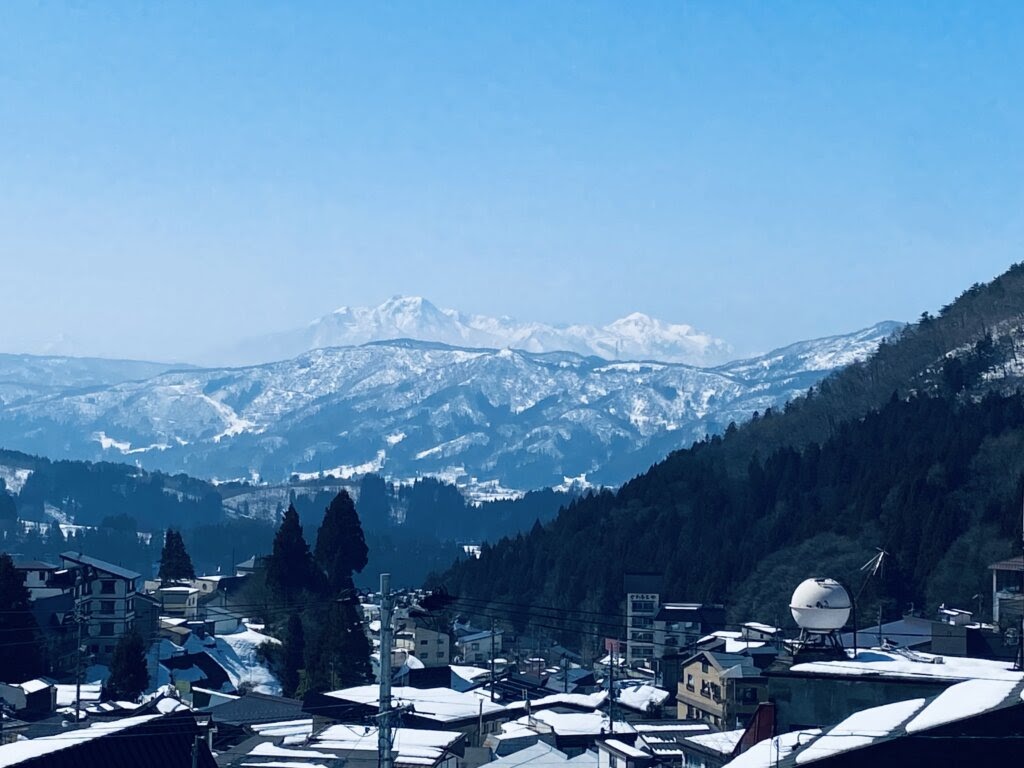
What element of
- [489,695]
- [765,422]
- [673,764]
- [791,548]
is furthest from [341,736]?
[765,422]

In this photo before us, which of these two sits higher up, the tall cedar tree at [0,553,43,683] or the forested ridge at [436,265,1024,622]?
the forested ridge at [436,265,1024,622]

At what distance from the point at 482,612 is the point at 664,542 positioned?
44.2ft

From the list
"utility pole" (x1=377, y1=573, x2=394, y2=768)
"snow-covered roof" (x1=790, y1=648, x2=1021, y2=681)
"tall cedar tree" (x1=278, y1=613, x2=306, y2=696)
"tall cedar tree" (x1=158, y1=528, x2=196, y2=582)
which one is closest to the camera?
"utility pole" (x1=377, y1=573, x2=394, y2=768)

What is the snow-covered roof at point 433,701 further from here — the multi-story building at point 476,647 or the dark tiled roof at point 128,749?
the multi-story building at point 476,647

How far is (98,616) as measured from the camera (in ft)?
267

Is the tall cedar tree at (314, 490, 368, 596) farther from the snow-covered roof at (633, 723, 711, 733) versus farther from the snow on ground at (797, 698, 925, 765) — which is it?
the snow on ground at (797, 698, 925, 765)

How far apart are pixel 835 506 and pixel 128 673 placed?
53.4 metres

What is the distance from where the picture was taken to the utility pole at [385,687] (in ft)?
76.7

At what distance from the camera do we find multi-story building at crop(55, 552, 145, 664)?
8056 cm

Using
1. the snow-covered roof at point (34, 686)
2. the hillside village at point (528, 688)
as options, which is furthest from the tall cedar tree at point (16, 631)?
the snow-covered roof at point (34, 686)

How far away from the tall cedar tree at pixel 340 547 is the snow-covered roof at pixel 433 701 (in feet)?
51.8

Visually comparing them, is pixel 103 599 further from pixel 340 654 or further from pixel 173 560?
A: pixel 340 654

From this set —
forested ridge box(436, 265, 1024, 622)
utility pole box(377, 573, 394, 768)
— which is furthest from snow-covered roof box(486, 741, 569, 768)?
forested ridge box(436, 265, 1024, 622)

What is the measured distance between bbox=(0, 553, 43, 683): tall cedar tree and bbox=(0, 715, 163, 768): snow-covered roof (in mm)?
25091
